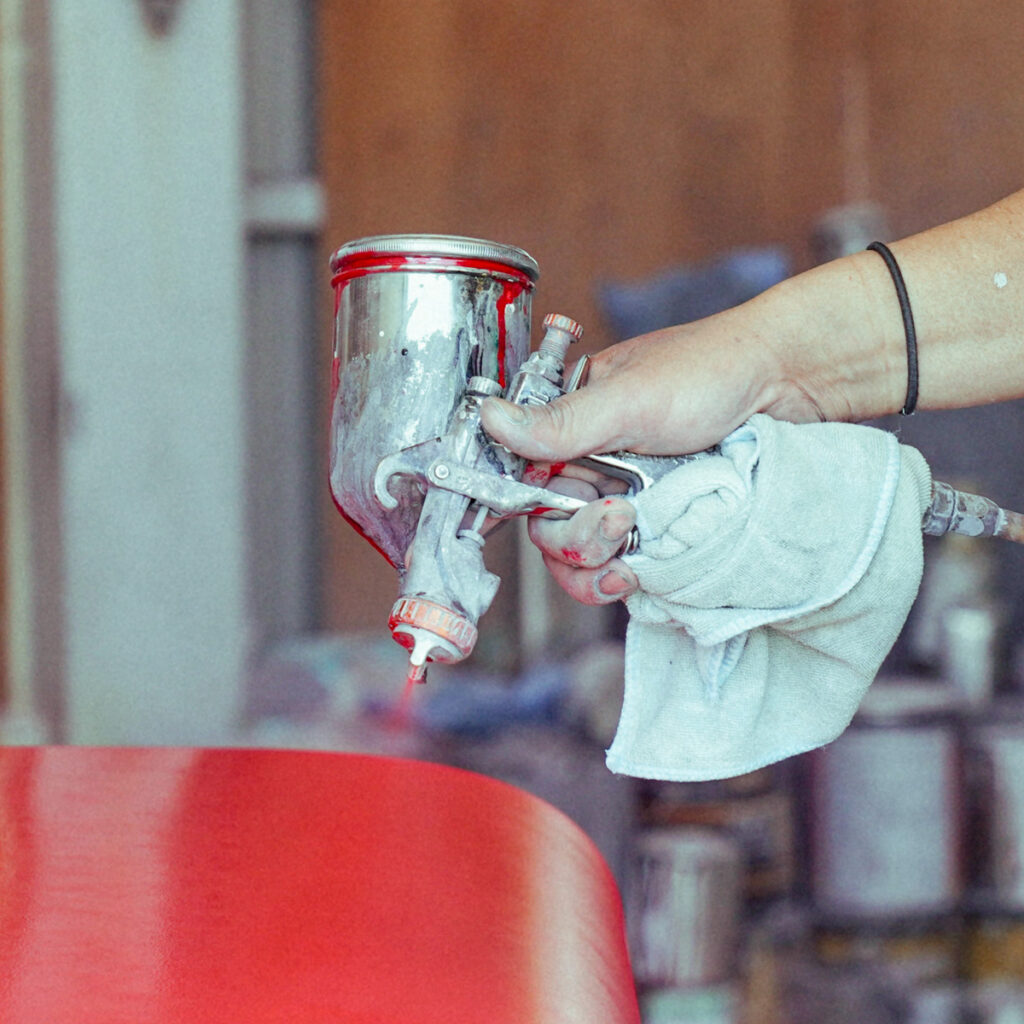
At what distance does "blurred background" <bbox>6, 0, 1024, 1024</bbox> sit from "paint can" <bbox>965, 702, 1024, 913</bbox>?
0.19 ft

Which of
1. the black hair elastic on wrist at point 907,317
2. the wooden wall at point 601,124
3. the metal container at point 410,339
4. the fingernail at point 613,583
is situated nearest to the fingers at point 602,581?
the fingernail at point 613,583

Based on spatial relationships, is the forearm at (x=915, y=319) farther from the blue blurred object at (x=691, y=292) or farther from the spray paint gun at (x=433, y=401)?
the blue blurred object at (x=691, y=292)

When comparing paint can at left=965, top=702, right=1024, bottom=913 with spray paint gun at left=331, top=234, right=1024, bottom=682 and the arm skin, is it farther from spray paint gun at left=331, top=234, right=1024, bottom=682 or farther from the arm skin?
spray paint gun at left=331, top=234, right=1024, bottom=682

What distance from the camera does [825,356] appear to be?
0.81 meters

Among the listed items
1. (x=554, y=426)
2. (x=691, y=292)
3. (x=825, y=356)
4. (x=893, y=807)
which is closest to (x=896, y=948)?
(x=893, y=807)

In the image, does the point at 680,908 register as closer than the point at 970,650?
Yes

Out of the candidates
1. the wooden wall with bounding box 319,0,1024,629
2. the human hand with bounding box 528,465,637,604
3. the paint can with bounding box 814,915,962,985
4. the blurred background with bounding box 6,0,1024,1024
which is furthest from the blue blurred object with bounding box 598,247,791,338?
the human hand with bounding box 528,465,637,604

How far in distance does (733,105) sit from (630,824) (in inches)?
48.5

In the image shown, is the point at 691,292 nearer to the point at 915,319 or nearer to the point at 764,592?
the point at 915,319

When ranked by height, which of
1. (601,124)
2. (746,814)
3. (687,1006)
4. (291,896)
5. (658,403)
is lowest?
(687,1006)

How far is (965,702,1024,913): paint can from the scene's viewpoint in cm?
168

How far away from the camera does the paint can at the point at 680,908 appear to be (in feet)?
5.33

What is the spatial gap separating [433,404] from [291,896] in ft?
0.88

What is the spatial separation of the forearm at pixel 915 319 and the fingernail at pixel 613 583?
0.17m
